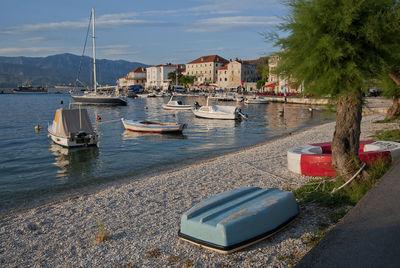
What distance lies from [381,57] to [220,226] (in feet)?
15.0

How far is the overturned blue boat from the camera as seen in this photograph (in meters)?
4.84

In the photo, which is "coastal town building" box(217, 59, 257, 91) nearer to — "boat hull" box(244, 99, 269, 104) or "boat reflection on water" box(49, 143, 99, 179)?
"boat hull" box(244, 99, 269, 104)

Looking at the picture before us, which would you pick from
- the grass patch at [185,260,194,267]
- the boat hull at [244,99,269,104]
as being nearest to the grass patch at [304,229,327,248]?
the grass patch at [185,260,194,267]

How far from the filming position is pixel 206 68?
5507 inches

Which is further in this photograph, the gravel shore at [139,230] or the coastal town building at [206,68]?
the coastal town building at [206,68]

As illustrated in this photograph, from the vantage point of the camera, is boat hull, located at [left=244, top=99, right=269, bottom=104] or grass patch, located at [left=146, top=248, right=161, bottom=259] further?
boat hull, located at [left=244, top=99, right=269, bottom=104]

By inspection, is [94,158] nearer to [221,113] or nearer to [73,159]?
[73,159]

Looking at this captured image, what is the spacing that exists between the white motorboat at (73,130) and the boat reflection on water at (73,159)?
0.41 m

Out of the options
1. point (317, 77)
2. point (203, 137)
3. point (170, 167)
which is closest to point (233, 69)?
point (203, 137)

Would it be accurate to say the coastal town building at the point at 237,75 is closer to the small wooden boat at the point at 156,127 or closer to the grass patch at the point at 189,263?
the small wooden boat at the point at 156,127

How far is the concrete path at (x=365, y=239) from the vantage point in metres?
3.55

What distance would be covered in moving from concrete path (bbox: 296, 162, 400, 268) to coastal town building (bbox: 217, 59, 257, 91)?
11071cm

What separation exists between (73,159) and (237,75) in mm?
105089

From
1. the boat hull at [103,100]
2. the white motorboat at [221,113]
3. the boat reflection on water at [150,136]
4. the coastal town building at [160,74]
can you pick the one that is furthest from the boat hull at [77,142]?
the coastal town building at [160,74]
